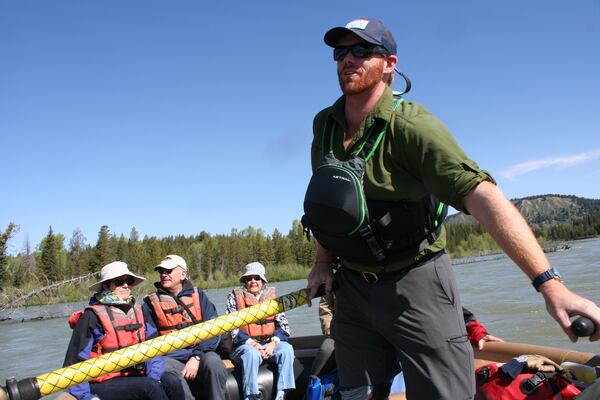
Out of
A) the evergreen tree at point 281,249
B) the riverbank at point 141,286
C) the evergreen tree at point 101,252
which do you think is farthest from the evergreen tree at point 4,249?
the evergreen tree at point 281,249

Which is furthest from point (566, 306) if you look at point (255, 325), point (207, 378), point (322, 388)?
point (255, 325)

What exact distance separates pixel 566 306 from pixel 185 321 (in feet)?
15.4

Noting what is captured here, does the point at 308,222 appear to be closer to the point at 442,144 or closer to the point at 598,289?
→ the point at 442,144

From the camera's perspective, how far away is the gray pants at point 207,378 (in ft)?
15.9

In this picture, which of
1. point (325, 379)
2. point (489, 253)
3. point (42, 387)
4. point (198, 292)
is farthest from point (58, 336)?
point (489, 253)

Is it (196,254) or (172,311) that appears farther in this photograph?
(196,254)

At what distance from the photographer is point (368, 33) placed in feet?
6.53

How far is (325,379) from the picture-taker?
472cm

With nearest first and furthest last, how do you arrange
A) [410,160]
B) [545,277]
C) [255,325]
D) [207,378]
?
1. [545,277]
2. [410,160]
3. [207,378]
4. [255,325]

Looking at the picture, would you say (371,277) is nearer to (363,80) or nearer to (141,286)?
(363,80)

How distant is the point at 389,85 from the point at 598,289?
665 inches

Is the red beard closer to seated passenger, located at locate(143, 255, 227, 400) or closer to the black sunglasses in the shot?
the black sunglasses

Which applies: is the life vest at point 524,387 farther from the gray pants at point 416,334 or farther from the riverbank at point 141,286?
the riverbank at point 141,286

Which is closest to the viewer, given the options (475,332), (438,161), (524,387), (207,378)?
(438,161)
